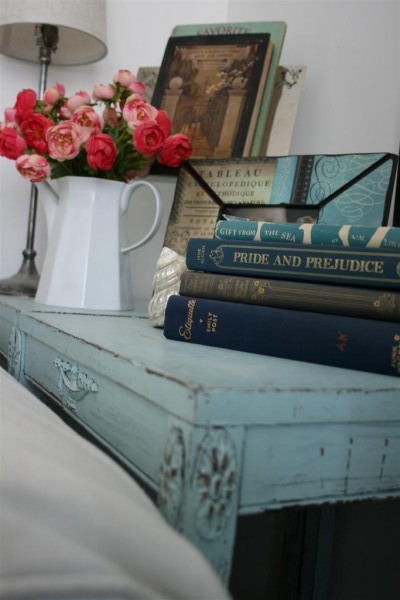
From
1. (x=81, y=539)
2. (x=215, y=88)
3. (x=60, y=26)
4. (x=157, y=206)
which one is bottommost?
A: (x=81, y=539)

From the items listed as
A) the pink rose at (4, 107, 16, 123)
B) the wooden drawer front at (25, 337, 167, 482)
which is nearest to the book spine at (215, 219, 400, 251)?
the wooden drawer front at (25, 337, 167, 482)

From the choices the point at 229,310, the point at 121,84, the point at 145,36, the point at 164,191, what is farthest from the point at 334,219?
the point at 145,36

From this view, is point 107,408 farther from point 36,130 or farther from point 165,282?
point 36,130

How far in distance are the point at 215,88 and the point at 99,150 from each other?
1.09 ft

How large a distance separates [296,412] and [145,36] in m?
1.21

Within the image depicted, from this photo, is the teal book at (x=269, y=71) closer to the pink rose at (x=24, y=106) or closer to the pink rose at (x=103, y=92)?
the pink rose at (x=103, y=92)

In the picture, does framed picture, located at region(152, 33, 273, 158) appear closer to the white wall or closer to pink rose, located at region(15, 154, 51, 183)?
the white wall

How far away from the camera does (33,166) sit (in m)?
0.99

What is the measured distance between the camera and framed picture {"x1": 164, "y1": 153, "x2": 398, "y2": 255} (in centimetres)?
87

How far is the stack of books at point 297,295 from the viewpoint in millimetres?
554

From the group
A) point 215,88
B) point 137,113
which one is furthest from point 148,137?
point 215,88

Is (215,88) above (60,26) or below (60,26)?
below

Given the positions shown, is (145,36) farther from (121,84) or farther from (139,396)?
(139,396)

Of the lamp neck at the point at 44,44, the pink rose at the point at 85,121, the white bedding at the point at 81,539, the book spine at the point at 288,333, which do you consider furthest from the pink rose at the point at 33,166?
the white bedding at the point at 81,539
